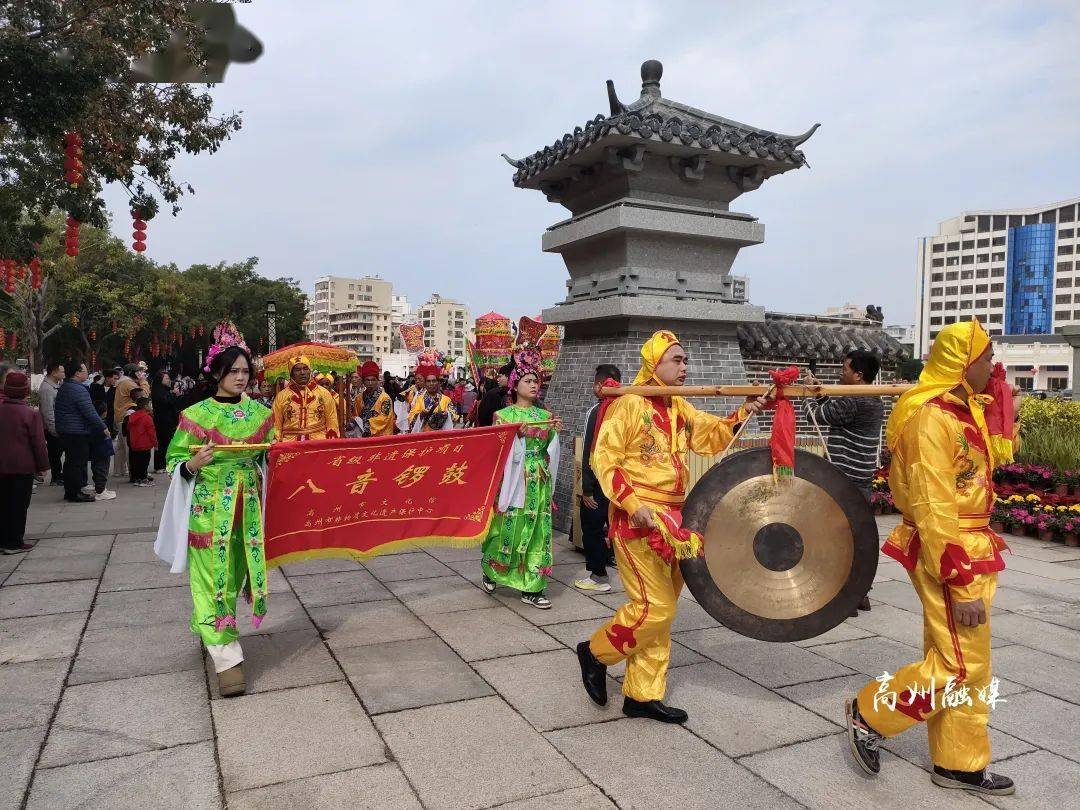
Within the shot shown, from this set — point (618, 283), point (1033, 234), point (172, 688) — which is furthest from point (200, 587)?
point (1033, 234)

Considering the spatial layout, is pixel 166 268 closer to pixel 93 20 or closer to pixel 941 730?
pixel 93 20

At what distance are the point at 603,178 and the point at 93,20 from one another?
20.7 ft

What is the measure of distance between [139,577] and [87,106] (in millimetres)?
6067

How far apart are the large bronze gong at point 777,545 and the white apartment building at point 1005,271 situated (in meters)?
90.9

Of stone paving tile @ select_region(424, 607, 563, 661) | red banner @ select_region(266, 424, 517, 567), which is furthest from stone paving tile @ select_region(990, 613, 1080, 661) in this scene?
red banner @ select_region(266, 424, 517, 567)

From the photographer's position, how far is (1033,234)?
288 ft

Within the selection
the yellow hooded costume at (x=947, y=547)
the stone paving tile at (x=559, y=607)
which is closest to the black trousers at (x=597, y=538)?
the stone paving tile at (x=559, y=607)

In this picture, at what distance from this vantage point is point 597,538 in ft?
20.1

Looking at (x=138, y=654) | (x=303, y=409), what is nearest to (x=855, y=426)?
(x=138, y=654)

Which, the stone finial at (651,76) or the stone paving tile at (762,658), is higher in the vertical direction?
the stone finial at (651,76)

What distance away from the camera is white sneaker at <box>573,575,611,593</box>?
5926 millimetres

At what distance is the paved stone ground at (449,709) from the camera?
3.00 meters

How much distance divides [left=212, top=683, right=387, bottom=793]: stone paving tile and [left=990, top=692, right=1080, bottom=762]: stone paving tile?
2.90 m

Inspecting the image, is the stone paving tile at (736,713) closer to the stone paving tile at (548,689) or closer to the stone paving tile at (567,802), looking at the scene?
the stone paving tile at (548,689)
